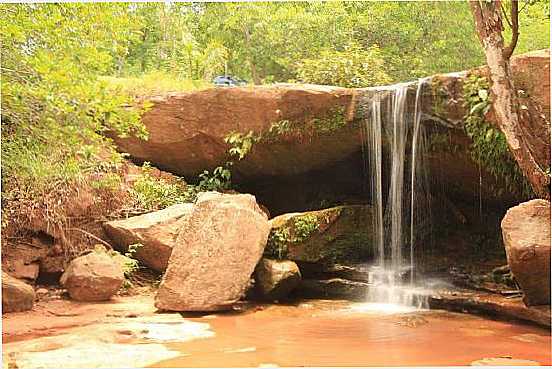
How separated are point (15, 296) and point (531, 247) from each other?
3.51 metres

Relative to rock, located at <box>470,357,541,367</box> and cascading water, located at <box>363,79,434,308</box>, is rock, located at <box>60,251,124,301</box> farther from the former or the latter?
rock, located at <box>470,357,541,367</box>

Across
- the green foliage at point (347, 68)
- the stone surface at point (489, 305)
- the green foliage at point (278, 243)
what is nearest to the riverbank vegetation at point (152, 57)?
the green foliage at point (347, 68)

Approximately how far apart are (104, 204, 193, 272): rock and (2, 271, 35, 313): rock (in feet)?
3.35

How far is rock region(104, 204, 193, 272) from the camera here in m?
5.24

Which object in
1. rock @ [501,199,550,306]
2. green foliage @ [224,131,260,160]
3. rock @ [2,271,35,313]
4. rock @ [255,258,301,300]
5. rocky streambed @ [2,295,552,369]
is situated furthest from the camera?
green foliage @ [224,131,260,160]

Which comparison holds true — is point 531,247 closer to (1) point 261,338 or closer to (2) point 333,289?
(1) point 261,338

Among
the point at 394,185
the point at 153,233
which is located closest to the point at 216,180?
the point at 153,233

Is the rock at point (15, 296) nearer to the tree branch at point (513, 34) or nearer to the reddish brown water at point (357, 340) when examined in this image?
the reddish brown water at point (357, 340)

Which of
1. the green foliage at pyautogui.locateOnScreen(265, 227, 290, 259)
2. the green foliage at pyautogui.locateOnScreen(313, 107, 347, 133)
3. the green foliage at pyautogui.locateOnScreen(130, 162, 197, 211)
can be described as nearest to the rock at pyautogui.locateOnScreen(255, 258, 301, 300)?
the green foliage at pyautogui.locateOnScreen(265, 227, 290, 259)

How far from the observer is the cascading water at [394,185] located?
5.14m

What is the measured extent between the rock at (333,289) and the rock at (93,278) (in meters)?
1.48

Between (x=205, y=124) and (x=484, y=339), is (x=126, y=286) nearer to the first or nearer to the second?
(x=205, y=124)

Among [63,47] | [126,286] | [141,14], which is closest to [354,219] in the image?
[126,286]

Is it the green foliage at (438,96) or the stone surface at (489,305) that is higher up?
the green foliage at (438,96)
